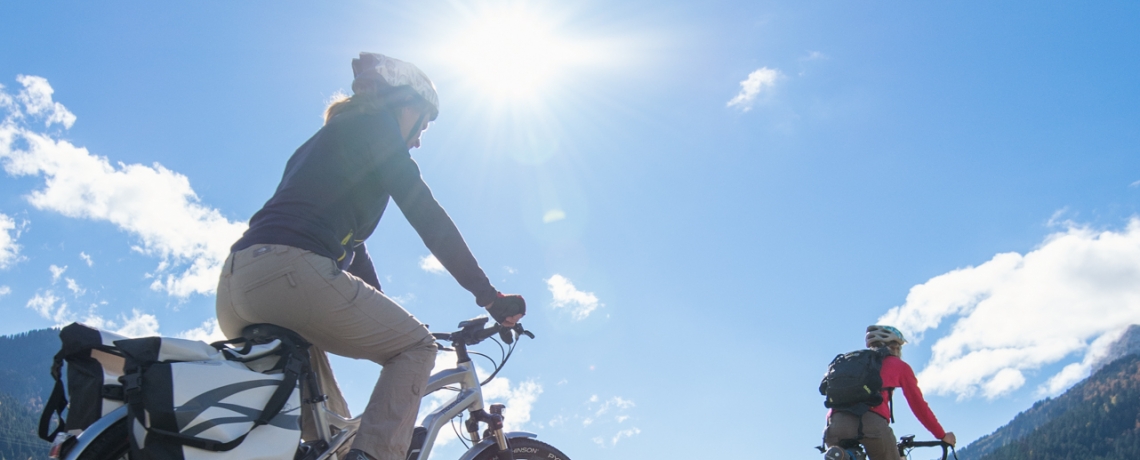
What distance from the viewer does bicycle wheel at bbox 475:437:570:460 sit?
4.43 metres

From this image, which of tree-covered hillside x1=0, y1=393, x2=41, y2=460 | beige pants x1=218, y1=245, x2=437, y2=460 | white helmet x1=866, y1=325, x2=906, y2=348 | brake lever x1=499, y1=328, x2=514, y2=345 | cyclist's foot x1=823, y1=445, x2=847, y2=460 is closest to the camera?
beige pants x1=218, y1=245, x2=437, y2=460

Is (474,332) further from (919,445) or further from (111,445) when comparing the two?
(919,445)

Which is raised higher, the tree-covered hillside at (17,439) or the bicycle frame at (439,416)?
the tree-covered hillside at (17,439)

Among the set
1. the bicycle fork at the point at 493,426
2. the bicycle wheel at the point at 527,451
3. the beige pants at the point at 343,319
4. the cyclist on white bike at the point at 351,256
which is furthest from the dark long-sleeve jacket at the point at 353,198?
the bicycle wheel at the point at 527,451

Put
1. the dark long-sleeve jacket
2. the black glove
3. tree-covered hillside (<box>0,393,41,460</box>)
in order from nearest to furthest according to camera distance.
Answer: the dark long-sleeve jacket, the black glove, tree-covered hillside (<box>0,393,41,460</box>)

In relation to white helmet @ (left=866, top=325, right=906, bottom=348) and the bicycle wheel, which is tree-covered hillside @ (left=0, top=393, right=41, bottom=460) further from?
the bicycle wheel

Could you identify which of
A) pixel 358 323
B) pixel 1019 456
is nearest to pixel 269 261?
pixel 358 323

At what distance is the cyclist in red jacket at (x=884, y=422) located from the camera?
8859 mm

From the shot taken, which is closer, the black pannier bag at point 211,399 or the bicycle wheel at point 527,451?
the black pannier bag at point 211,399

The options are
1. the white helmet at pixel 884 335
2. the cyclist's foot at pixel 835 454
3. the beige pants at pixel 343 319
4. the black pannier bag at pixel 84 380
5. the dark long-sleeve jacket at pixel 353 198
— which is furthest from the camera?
the white helmet at pixel 884 335

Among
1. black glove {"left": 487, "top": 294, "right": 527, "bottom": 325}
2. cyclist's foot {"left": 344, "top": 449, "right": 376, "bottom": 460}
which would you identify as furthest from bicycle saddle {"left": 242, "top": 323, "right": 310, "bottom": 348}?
black glove {"left": 487, "top": 294, "right": 527, "bottom": 325}

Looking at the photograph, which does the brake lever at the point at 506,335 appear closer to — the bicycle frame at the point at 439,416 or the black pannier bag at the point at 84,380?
the bicycle frame at the point at 439,416

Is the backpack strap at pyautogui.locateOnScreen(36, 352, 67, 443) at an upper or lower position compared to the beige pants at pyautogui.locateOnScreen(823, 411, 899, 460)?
lower

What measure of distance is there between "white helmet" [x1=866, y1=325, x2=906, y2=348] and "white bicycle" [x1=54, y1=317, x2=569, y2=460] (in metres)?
7.09
